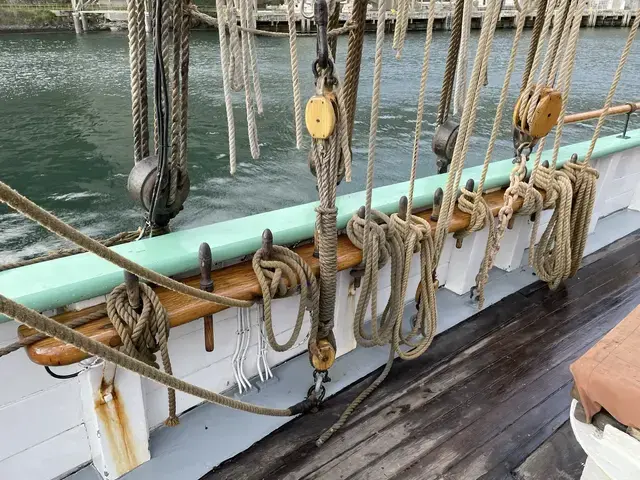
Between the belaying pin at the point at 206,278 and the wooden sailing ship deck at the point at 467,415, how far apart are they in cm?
36

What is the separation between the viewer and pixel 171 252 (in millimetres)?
1316

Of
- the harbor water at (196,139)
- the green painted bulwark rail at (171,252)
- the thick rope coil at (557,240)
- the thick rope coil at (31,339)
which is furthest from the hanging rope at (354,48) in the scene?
the harbor water at (196,139)

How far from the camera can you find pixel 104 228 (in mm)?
4988

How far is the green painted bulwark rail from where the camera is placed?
1.11 m

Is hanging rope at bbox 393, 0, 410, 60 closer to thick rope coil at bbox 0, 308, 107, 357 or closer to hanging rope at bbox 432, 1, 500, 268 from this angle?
hanging rope at bbox 432, 1, 500, 268

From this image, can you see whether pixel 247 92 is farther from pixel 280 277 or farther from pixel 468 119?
pixel 468 119

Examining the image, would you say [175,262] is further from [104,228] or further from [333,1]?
[104,228]

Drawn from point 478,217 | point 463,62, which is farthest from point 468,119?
point 463,62

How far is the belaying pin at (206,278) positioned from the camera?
122 centimetres

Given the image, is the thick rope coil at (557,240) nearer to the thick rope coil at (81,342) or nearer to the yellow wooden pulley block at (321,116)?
the yellow wooden pulley block at (321,116)

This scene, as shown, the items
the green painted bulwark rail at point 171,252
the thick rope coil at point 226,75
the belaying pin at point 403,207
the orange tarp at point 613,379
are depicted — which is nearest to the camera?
the orange tarp at point 613,379

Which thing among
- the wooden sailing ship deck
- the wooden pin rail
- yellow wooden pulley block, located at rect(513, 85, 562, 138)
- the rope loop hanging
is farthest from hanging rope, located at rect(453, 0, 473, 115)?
the rope loop hanging

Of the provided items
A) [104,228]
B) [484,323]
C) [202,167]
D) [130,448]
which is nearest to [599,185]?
[484,323]

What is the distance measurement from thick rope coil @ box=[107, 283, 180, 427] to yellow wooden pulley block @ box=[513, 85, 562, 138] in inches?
52.0
